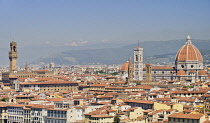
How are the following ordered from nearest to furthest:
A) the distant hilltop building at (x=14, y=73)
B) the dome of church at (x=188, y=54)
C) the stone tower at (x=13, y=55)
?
the distant hilltop building at (x=14, y=73), the dome of church at (x=188, y=54), the stone tower at (x=13, y=55)

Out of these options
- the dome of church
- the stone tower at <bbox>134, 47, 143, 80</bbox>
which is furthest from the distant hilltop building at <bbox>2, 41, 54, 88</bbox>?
the dome of church

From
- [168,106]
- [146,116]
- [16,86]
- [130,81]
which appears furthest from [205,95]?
[16,86]

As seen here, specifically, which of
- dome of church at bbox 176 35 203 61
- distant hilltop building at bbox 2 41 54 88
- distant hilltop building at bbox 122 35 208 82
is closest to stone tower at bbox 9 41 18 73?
distant hilltop building at bbox 2 41 54 88

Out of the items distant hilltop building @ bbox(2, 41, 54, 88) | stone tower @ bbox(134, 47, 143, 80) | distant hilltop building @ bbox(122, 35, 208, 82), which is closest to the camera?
distant hilltop building @ bbox(2, 41, 54, 88)

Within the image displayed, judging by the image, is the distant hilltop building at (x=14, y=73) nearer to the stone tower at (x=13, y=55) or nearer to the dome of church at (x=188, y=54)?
the stone tower at (x=13, y=55)

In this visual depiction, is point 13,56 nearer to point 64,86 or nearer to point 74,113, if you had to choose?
point 64,86

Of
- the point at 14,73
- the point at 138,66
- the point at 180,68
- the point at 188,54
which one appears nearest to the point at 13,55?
the point at 14,73

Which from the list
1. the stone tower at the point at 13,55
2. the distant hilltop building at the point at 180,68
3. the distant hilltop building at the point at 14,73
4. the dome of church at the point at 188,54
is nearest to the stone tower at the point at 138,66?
the distant hilltop building at the point at 180,68

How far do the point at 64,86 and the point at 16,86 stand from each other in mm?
9762

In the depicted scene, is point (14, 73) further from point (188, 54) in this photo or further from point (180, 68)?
point (188, 54)

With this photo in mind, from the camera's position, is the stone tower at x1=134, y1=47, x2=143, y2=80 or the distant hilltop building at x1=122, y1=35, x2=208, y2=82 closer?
the distant hilltop building at x1=122, y1=35, x2=208, y2=82

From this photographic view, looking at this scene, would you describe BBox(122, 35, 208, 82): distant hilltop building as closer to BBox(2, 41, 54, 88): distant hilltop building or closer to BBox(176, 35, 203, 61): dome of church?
BBox(176, 35, 203, 61): dome of church

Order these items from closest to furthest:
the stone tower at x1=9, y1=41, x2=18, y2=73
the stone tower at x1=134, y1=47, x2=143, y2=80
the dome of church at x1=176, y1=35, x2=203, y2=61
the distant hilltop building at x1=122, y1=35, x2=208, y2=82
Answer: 1. the distant hilltop building at x1=122, y1=35, x2=208, y2=82
2. the dome of church at x1=176, y1=35, x2=203, y2=61
3. the stone tower at x1=134, y1=47, x2=143, y2=80
4. the stone tower at x1=9, y1=41, x2=18, y2=73

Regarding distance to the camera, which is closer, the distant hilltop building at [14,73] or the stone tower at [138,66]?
the distant hilltop building at [14,73]
